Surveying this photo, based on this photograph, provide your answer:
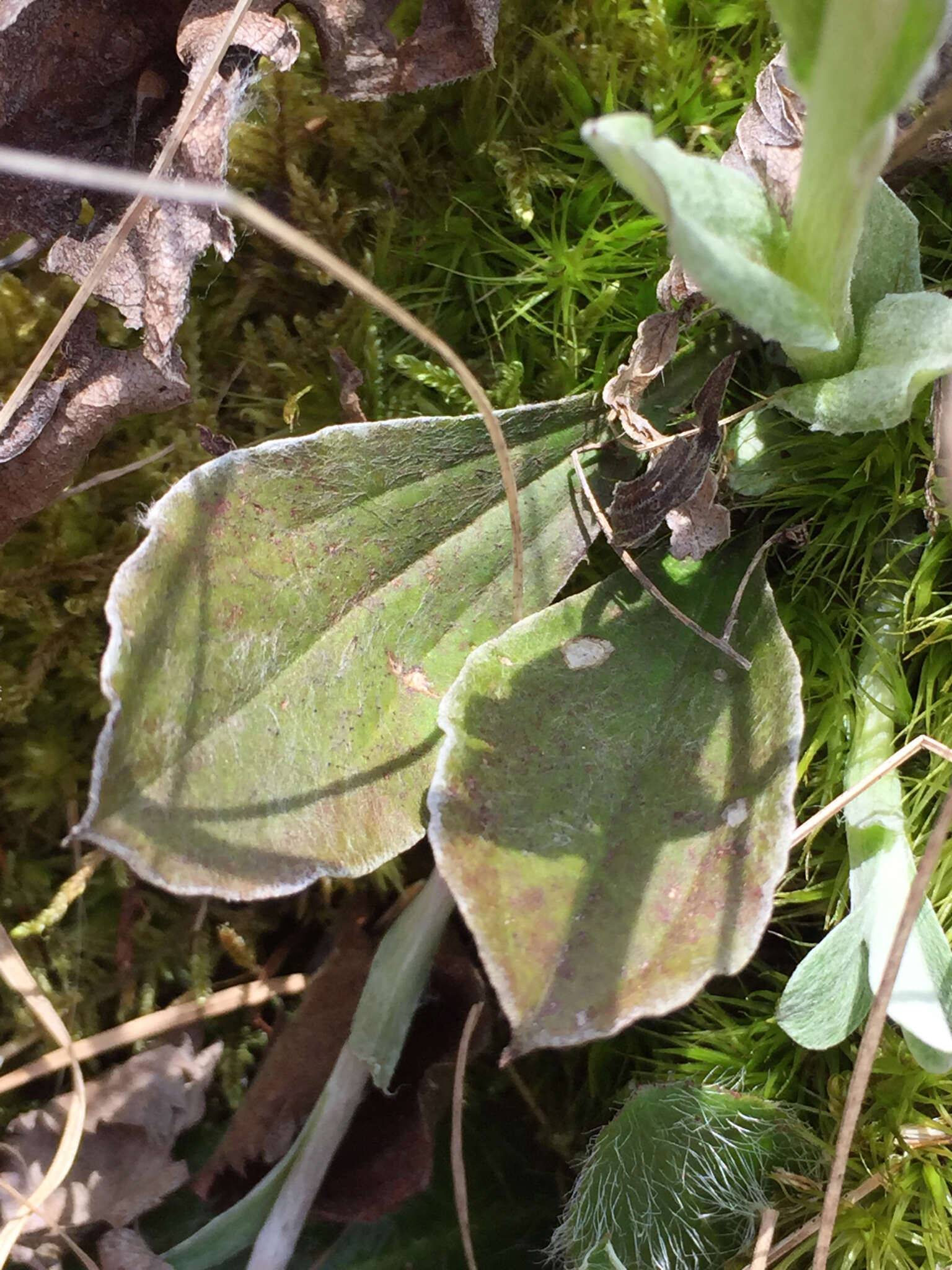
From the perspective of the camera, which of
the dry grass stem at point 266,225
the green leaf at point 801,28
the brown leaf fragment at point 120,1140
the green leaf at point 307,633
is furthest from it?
the brown leaf fragment at point 120,1140

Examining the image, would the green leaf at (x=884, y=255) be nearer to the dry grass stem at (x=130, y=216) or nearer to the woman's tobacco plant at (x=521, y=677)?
the woman's tobacco plant at (x=521, y=677)

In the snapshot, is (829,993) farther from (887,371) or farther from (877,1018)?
(887,371)

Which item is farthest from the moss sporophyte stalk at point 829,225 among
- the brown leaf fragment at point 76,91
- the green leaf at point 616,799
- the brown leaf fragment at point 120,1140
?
the brown leaf fragment at point 120,1140

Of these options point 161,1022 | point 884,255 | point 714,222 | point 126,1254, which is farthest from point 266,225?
point 126,1254

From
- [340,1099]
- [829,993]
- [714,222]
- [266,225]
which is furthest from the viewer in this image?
[340,1099]

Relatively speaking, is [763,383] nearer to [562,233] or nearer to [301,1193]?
[562,233]

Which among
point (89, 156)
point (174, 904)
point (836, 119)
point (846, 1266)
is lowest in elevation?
point (846, 1266)

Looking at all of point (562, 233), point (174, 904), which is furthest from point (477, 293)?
point (174, 904)
